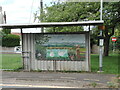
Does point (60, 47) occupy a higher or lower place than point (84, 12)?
lower

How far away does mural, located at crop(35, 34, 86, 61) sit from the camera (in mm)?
9531

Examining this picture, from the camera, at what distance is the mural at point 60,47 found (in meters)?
9.53

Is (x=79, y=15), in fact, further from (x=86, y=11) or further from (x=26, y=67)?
(x=26, y=67)

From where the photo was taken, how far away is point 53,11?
16.9 meters

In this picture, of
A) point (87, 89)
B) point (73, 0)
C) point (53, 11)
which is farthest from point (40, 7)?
point (87, 89)

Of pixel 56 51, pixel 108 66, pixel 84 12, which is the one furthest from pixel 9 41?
pixel 56 51

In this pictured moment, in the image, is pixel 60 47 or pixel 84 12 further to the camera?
pixel 84 12

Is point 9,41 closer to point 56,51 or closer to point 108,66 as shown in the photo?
point 108,66

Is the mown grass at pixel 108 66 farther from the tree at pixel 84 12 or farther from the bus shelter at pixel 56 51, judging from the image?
the tree at pixel 84 12

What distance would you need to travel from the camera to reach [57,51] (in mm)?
9695

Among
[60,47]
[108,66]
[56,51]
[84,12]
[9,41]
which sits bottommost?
[108,66]

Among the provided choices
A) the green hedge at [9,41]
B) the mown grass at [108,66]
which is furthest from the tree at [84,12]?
the green hedge at [9,41]

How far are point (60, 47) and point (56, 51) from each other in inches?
11.9

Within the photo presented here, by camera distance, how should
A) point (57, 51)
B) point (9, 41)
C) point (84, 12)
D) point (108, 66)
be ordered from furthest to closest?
1. point (9, 41)
2. point (84, 12)
3. point (108, 66)
4. point (57, 51)
